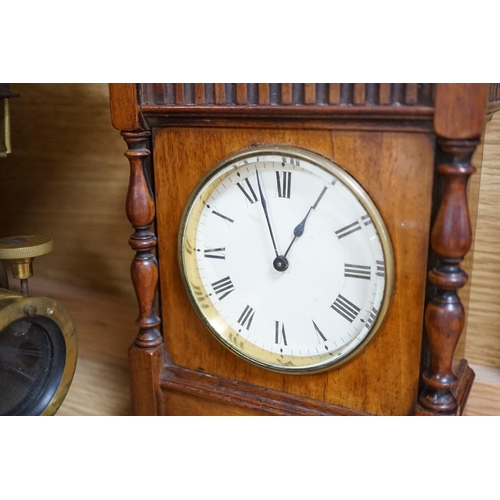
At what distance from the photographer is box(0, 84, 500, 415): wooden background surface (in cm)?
130

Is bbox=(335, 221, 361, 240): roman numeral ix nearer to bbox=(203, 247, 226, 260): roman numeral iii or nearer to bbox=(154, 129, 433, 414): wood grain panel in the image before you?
bbox=(154, 129, 433, 414): wood grain panel

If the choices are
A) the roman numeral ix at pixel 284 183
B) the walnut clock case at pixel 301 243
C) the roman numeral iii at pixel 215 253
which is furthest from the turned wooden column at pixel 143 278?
the roman numeral ix at pixel 284 183

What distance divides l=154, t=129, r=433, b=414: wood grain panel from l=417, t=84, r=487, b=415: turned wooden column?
28 millimetres

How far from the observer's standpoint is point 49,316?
2.97 feet

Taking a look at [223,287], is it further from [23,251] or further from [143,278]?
[23,251]

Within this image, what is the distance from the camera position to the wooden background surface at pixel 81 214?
4.26 ft

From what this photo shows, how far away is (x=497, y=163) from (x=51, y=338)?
770 millimetres

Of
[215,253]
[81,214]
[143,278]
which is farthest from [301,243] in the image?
[81,214]

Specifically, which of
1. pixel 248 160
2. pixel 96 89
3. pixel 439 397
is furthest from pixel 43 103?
pixel 439 397

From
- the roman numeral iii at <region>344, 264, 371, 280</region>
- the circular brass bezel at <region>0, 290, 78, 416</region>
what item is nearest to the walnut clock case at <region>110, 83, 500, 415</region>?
the roman numeral iii at <region>344, 264, 371, 280</region>

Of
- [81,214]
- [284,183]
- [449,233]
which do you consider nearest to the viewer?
[449,233]

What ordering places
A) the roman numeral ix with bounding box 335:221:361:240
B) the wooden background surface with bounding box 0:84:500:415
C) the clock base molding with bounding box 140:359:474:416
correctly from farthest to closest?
1. the wooden background surface with bounding box 0:84:500:415
2. the clock base molding with bounding box 140:359:474:416
3. the roman numeral ix with bounding box 335:221:361:240

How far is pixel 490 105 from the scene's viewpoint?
0.82 meters

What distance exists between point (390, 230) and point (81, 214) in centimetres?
83
